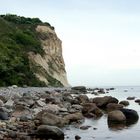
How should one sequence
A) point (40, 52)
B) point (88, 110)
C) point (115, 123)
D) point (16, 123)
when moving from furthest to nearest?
point (40, 52)
point (88, 110)
point (115, 123)
point (16, 123)

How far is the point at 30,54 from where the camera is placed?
96000 mm

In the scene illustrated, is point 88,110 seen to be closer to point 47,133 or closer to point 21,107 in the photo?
point 21,107

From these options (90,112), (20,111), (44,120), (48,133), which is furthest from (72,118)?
(48,133)

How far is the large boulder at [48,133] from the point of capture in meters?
22.6

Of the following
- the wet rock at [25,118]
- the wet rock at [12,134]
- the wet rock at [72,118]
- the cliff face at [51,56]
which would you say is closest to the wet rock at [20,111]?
the wet rock at [25,118]

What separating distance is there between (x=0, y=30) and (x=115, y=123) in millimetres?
77973

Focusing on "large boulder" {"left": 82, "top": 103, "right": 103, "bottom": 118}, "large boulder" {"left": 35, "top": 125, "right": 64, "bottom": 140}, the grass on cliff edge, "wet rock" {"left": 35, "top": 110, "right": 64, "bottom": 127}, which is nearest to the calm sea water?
"large boulder" {"left": 35, "top": 125, "right": 64, "bottom": 140}

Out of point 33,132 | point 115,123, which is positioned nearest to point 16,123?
point 33,132

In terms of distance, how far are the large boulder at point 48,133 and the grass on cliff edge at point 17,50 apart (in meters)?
41.9

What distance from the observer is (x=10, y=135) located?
21.3m

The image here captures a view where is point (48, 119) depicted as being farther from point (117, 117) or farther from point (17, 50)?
point (17, 50)

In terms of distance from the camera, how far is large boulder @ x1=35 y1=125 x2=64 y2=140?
22594 millimetres

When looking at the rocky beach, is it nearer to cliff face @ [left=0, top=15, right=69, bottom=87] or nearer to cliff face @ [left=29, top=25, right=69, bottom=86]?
cliff face @ [left=0, top=15, right=69, bottom=87]

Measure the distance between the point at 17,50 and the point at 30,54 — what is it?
1046 cm
